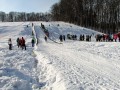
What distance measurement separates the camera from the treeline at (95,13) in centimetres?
9481

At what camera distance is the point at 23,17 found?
182750mm

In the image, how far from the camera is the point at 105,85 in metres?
11.8

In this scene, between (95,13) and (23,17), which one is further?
(23,17)

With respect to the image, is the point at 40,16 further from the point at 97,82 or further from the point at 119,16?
the point at 97,82

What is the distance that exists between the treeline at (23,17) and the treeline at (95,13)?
54.1m

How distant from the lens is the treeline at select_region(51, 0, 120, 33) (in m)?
94.8

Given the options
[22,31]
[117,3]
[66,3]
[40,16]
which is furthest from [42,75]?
[40,16]

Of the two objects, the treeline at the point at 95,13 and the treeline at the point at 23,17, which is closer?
the treeline at the point at 95,13

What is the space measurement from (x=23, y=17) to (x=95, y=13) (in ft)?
291

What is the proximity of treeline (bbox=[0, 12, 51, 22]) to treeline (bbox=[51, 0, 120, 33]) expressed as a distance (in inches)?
2132

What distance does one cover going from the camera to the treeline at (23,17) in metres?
168

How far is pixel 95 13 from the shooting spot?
104m

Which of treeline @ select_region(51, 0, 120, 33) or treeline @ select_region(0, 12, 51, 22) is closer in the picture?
treeline @ select_region(51, 0, 120, 33)

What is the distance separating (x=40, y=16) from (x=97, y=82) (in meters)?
159
